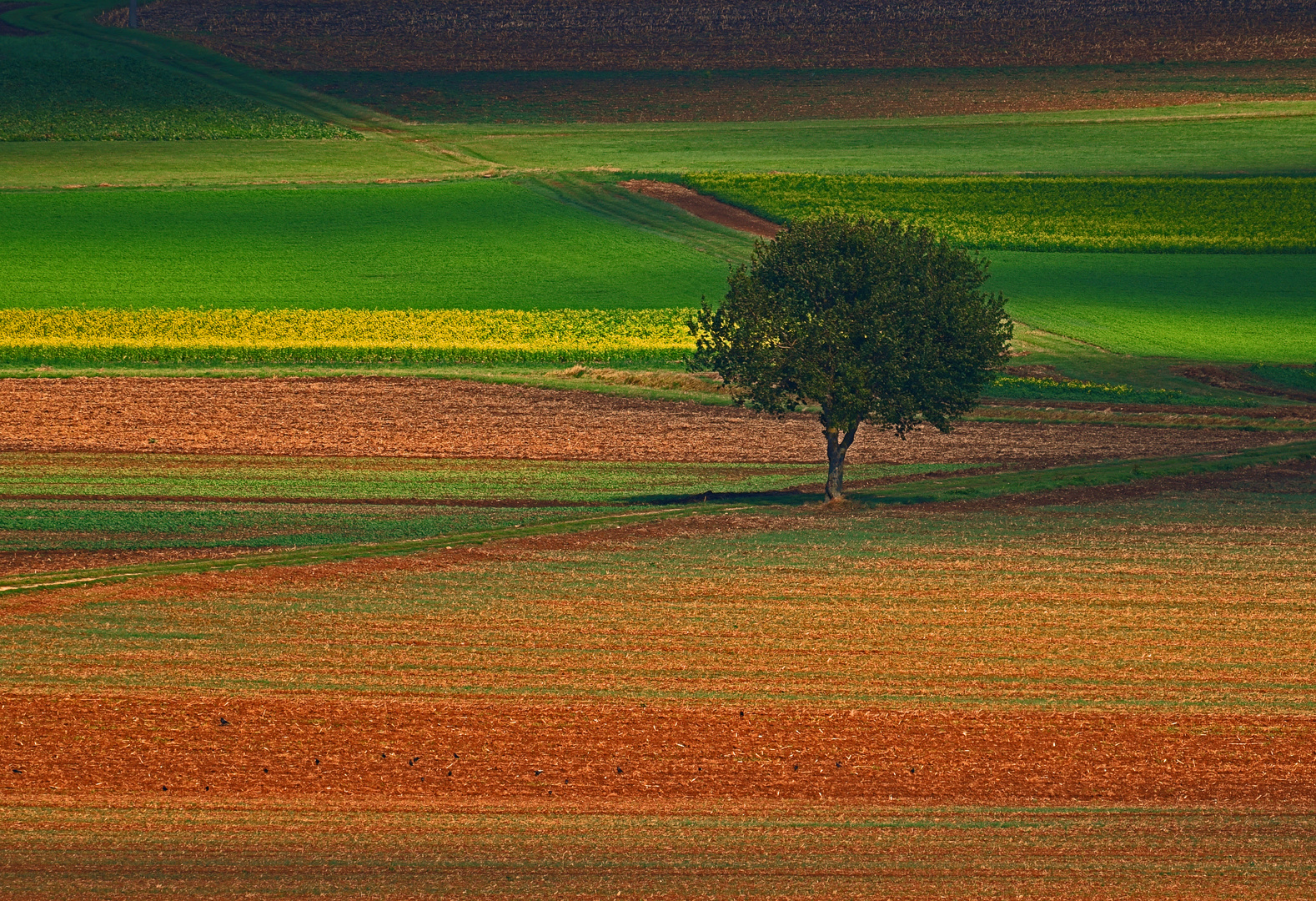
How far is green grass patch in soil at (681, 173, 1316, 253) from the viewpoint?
86688 mm

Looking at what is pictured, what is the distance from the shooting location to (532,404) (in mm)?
59656

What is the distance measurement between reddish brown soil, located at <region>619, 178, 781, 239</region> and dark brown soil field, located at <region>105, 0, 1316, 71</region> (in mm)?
22262

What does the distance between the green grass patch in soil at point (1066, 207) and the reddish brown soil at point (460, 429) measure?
30.3 m

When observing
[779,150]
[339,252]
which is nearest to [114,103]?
[339,252]

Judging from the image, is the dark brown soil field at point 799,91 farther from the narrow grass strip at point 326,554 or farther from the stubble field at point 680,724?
the stubble field at point 680,724

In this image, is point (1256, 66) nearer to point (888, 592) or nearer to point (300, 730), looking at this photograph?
point (888, 592)

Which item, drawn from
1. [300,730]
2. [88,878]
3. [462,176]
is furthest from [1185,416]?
[462,176]

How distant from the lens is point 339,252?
86.4m

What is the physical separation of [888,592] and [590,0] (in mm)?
94386

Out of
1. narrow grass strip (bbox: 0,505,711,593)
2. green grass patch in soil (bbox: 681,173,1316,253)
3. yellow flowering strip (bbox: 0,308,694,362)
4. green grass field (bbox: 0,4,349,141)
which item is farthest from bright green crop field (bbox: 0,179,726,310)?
narrow grass strip (bbox: 0,505,711,593)

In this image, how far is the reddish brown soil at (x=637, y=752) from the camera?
24.7 meters

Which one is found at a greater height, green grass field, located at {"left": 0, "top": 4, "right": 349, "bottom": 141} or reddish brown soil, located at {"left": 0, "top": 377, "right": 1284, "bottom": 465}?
green grass field, located at {"left": 0, "top": 4, "right": 349, "bottom": 141}

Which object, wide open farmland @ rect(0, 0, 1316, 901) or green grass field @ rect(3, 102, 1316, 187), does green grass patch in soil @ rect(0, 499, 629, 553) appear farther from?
green grass field @ rect(3, 102, 1316, 187)

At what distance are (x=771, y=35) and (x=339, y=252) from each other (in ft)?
151
